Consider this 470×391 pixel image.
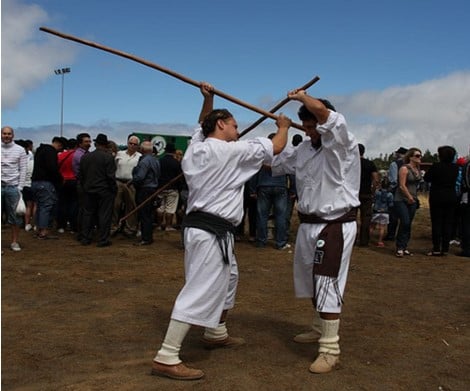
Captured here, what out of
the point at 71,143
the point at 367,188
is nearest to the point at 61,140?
the point at 71,143

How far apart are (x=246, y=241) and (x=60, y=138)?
4.31 metres

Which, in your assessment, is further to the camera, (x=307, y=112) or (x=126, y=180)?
(x=126, y=180)

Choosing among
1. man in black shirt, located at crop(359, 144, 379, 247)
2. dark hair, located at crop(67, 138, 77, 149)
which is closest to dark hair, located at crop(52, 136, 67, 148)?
dark hair, located at crop(67, 138, 77, 149)

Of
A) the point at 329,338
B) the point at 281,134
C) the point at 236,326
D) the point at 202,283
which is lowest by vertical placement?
the point at 236,326

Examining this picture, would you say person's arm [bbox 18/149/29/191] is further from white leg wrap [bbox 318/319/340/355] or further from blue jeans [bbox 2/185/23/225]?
white leg wrap [bbox 318/319/340/355]

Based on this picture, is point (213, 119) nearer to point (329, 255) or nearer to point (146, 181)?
point (329, 255)

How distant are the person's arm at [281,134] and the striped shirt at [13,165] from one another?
17.1ft

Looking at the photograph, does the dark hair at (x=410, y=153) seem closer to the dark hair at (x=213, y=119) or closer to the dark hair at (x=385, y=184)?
the dark hair at (x=385, y=184)

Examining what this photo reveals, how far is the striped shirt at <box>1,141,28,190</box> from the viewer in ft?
26.2

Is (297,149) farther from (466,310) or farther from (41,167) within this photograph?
(41,167)

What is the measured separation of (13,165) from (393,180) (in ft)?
22.1

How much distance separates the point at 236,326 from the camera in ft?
16.5

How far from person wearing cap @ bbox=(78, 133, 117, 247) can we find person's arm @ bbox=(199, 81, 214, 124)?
208 inches

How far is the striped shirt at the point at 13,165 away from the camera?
26.2 ft
